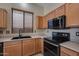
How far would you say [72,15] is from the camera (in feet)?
5.41

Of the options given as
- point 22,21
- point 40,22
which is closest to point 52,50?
point 22,21

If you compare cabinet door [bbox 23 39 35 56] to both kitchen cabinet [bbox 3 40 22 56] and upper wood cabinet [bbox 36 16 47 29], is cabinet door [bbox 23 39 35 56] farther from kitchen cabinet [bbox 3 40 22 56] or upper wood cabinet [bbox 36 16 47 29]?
upper wood cabinet [bbox 36 16 47 29]

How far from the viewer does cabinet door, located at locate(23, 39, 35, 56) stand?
105 inches

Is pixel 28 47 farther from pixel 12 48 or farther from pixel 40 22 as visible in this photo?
pixel 40 22

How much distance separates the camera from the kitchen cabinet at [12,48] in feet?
6.97

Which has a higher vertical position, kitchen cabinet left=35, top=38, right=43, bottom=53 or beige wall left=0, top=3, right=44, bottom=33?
beige wall left=0, top=3, right=44, bottom=33

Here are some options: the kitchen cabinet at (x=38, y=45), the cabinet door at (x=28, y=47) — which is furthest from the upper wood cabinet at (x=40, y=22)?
the cabinet door at (x=28, y=47)

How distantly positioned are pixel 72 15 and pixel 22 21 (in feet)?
5.92

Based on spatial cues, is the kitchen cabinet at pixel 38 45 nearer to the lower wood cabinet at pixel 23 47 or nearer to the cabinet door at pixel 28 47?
the lower wood cabinet at pixel 23 47

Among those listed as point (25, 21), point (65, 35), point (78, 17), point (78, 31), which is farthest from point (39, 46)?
point (78, 17)

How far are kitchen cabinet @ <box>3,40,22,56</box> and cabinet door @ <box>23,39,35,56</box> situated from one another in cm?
20

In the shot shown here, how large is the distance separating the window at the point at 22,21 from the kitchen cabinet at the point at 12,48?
2.05 ft

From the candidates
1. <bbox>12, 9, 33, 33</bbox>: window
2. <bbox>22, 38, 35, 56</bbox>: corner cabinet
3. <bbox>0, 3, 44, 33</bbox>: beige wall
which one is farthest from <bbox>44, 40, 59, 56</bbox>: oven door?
<bbox>0, 3, 44, 33</bbox>: beige wall

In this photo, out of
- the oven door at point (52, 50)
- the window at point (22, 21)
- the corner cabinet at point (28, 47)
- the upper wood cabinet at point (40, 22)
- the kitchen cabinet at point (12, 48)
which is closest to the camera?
the oven door at point (52, 50)
